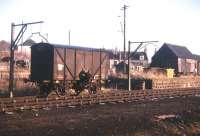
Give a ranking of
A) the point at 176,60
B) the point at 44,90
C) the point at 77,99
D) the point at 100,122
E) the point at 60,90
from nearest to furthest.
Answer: the point at 100,122
the point at 77,99
the point at 60,90
the point at 44,90
the point at 176,60

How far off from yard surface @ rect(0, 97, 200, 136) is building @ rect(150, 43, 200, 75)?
127ft

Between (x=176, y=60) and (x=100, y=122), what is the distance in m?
45.0

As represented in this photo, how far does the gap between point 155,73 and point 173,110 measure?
1150 inches

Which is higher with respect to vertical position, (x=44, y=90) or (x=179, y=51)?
(x=179, y=51)

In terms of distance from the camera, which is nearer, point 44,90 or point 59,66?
point 59,66

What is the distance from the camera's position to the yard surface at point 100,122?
1357 cm

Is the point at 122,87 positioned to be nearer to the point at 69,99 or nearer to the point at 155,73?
the point at 155,73

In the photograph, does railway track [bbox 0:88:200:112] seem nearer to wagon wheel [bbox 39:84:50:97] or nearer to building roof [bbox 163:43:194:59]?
wagon wheel [bbox 39:84:50:97]

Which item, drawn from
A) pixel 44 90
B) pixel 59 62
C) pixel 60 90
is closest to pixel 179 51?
pixel 60 90

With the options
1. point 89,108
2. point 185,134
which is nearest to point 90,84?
point 89,108

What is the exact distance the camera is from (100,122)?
614 inches

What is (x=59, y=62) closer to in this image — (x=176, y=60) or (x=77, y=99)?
(x=77, y=99)

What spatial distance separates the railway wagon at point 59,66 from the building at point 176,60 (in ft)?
107

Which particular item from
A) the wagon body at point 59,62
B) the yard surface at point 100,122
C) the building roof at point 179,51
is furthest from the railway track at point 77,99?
the building roof at point 179,51
